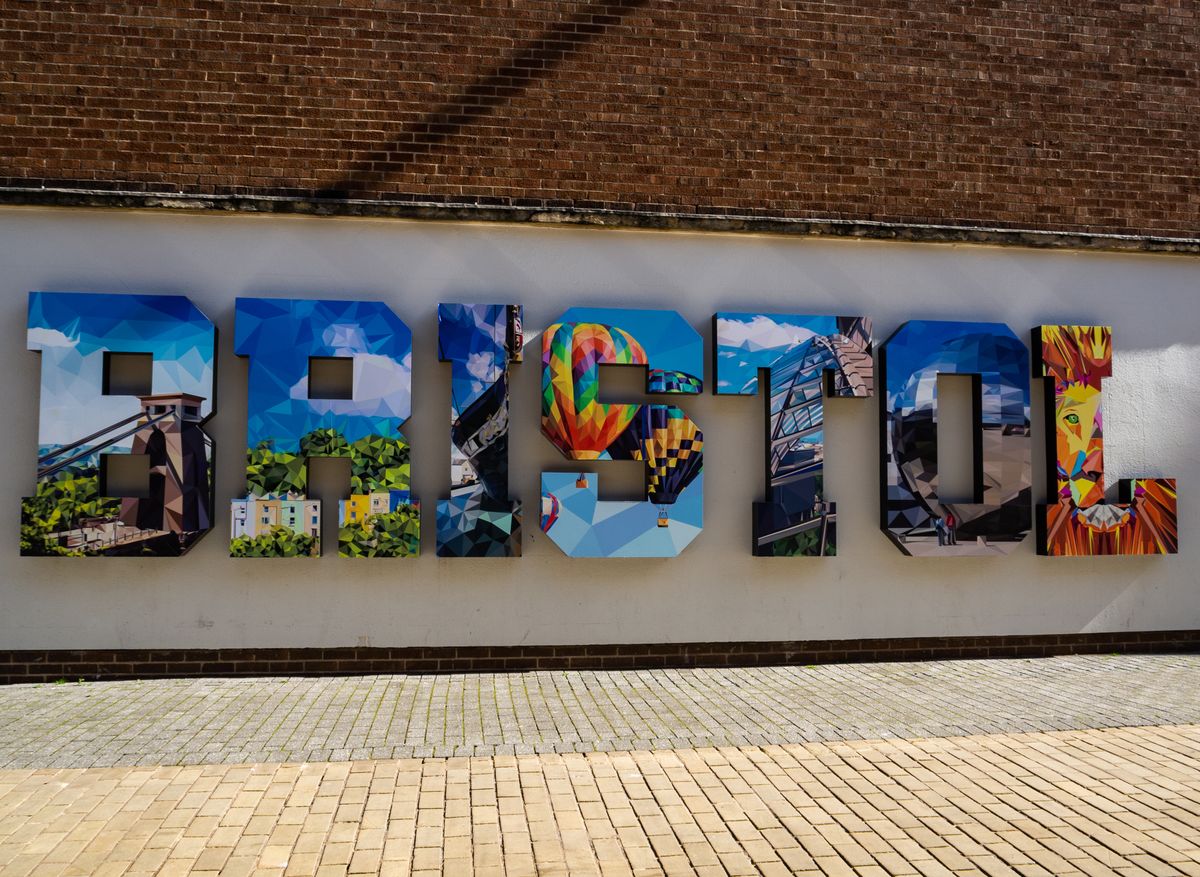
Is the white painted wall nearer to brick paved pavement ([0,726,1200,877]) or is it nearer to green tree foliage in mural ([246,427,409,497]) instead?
green tree foliage in mural ([246,427,409,497])

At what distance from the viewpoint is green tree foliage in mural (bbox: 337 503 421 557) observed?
22.4 feet

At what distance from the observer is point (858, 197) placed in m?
7.69

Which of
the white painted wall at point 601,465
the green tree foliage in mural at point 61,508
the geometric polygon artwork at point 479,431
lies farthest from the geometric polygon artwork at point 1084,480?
the green tree foliage in mural at point 61,508

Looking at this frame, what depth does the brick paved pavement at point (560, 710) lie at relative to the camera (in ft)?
17.1

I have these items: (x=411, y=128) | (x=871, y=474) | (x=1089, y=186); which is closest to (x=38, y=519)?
(x=411, y=128)

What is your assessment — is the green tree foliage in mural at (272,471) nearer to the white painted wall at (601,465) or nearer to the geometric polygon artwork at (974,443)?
the white painted wall at (601,465)

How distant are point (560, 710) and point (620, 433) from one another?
2191 mm

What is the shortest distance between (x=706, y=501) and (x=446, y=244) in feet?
9.65

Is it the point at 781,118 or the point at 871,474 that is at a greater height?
the point at 781,118

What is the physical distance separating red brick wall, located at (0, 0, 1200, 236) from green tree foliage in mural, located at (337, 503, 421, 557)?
2.52 m

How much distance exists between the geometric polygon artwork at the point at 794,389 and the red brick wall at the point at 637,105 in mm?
1042

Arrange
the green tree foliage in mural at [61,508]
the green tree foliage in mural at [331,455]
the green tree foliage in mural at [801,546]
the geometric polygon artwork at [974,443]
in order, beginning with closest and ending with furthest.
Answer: the green tree foliage in mural at [61,508], the green tree foliage in mural at [331,455], the green tree foliage in mural at [801,546], the geometric polygon artwork at [974,443]

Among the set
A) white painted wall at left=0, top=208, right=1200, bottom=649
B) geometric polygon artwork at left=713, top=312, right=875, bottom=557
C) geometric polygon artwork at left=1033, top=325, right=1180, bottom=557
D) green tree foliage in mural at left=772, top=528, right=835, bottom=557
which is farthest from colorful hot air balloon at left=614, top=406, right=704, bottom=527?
geometric polygon artwork at left=1033, top=325, right=1180, bottom=557

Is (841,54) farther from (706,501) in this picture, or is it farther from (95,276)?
(95,276)
